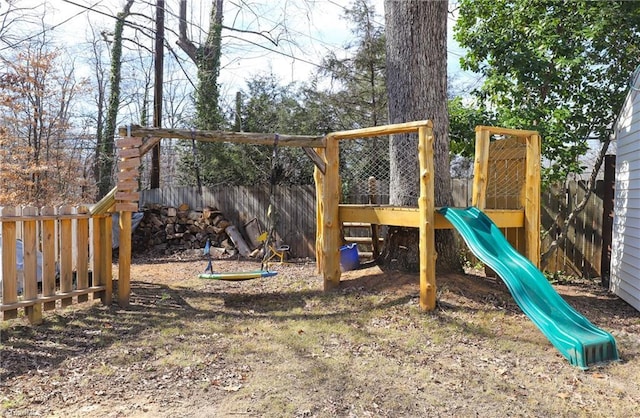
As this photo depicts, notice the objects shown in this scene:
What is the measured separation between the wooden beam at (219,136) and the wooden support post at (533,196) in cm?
232

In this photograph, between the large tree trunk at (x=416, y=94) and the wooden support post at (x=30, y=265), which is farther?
the large tree trunk at (x=416, y=94)

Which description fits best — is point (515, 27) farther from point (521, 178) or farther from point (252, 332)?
point (252, 332)

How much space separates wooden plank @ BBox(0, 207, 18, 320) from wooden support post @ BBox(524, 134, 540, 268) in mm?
5066

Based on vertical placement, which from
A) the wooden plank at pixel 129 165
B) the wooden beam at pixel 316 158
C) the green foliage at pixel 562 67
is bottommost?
the wooden plank at pixel 129 165

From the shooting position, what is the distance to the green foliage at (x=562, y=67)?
234 inches

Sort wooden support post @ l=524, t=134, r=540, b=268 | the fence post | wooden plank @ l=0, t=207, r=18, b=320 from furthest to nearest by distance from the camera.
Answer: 1. wooden support post @ l=524, t=134, r=540, b=268
2. the fence post
3. wooden plank @ l=0, t=207, r=18, b=320

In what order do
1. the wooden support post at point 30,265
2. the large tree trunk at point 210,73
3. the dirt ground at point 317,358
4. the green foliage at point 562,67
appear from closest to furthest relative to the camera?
1. the dirt ground at point 317,358
2. the wooden support post at point 30,265
3. the green foliage at point 562,67
4. the large tree trunk at point 210,73

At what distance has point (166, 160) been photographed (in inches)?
738

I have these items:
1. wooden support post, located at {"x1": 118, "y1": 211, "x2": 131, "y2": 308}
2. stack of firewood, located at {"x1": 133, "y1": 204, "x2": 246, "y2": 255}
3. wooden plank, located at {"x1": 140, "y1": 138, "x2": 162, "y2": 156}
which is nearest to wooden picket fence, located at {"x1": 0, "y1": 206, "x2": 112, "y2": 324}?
wooden support post, located at {"x1": 118, "y1": 211, "x2": 131, "y2": 308}

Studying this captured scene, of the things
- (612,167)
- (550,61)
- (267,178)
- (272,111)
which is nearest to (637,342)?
(612,167)

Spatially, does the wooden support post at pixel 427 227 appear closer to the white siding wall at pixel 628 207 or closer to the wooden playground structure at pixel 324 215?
the wooden playground structure at pixel 324 215

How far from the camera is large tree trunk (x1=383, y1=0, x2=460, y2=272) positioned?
5.25 metres

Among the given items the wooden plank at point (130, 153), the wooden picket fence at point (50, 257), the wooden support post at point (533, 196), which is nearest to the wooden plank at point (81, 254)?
the wooden picket fence at point (50, 257)

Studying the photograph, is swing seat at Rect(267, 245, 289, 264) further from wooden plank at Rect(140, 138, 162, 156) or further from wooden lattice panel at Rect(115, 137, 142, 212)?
wooden plank at Rect(140, 138, 162, 156)
